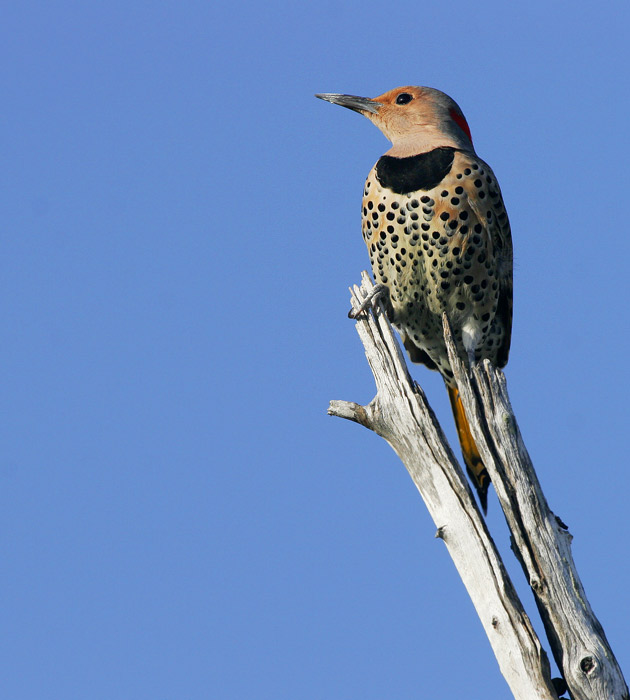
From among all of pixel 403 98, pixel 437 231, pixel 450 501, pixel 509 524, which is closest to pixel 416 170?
pixel 437 231

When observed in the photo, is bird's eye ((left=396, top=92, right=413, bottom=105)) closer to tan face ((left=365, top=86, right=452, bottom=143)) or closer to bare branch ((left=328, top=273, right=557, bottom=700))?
tan face ((left=365, top=86, right=452, bottom=143))

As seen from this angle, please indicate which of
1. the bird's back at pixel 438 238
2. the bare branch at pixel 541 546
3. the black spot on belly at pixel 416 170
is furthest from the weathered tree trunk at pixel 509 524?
the black spot on belly at pixel 416 170

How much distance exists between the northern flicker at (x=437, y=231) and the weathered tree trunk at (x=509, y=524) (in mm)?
701

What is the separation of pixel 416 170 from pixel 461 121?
843mm

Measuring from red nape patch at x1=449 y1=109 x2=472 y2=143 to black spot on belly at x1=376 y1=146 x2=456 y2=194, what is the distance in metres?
0.48

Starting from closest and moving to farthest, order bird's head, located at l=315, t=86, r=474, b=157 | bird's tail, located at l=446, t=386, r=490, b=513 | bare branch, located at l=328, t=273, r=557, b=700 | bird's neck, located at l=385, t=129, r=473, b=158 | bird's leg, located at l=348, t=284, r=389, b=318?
bare branch, located at l=328, t=273, r=557, b=700
bird's tail, located at l=446, t=386, r=490, b=513
bird's leg, located at l=348, t=284, r=389, b=318
bird's neck, located at l=385, t=129, r=473, b=158
bird's head, located at l=315, t=86, r=474, b=157

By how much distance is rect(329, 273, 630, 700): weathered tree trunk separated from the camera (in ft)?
14.0

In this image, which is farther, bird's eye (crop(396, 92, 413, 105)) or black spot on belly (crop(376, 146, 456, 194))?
bird's eye (crop(396, 92, 413, 105))

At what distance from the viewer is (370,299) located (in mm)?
5547

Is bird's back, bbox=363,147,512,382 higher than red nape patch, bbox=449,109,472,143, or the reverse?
red nape patch, bbox=449,109,472,143

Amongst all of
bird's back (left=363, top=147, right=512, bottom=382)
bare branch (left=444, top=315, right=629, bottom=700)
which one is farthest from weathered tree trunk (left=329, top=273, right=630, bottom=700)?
bird's back (left=363, top=147, right=512, bottom=382)

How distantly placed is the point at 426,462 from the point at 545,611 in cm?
91

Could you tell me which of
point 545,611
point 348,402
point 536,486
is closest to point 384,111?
point 348,402

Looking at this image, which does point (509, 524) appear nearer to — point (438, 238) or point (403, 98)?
point (438, 238)
